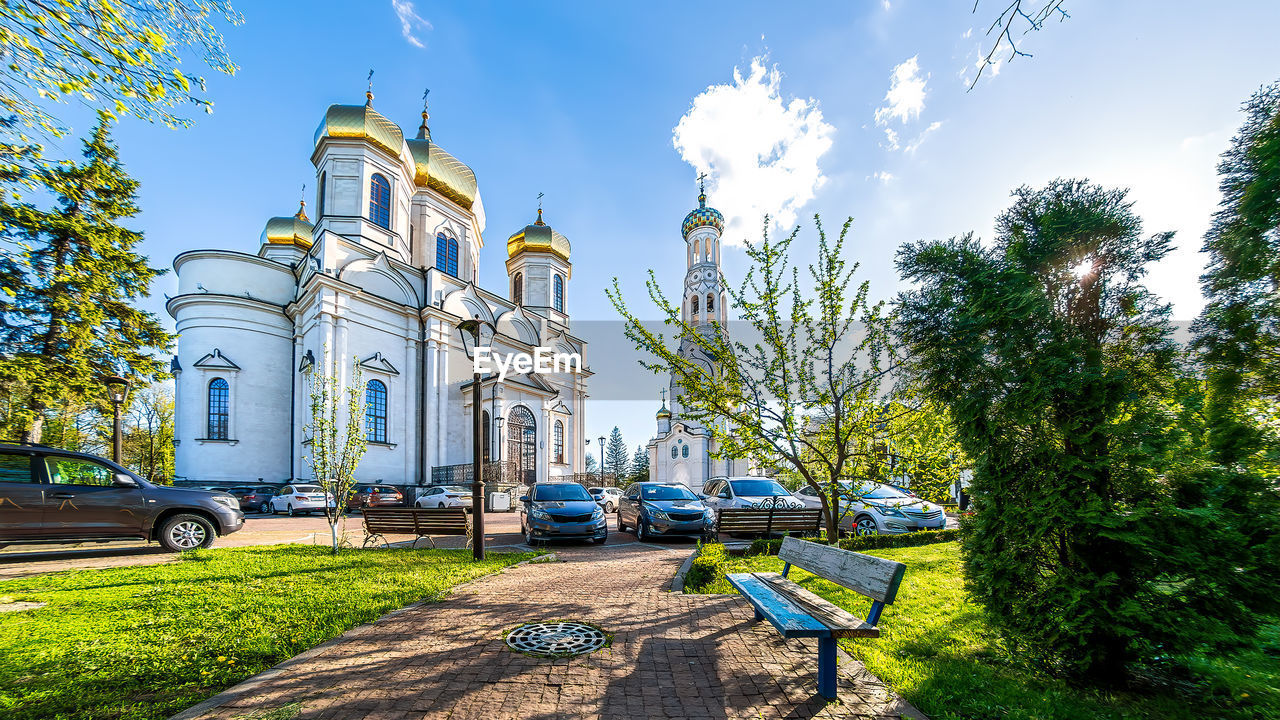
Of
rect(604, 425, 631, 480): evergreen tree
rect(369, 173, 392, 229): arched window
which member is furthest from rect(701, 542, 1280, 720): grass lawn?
rect(604, 425, 631, 480): evergreen tree

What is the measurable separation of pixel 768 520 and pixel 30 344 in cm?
1867

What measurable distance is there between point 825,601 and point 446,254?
3372 cm

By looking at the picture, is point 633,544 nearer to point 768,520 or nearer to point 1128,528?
point 768,520

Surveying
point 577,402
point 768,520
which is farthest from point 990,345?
point 577,402

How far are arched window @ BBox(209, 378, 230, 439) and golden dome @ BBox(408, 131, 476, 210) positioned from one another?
1538 centimetres

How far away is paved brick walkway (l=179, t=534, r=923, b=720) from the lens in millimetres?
3223

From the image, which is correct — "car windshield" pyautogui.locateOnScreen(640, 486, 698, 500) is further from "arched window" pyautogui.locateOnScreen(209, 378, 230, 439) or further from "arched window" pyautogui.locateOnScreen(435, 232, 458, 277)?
"arched window" pyautogui.locateOnScreen(435, 232, 458, 277)

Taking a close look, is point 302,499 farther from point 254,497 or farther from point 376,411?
point 376,411

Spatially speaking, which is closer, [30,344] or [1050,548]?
[1050,548]

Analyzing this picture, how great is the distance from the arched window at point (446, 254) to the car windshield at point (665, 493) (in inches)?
985

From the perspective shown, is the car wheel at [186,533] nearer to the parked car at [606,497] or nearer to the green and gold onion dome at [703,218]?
the parked car at [606,497]

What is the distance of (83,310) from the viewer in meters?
13.4

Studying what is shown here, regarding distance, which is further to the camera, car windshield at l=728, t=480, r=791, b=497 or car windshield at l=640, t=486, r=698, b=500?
car windshield at l=728, t=480, r=791, b=497

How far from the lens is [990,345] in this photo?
395cm
